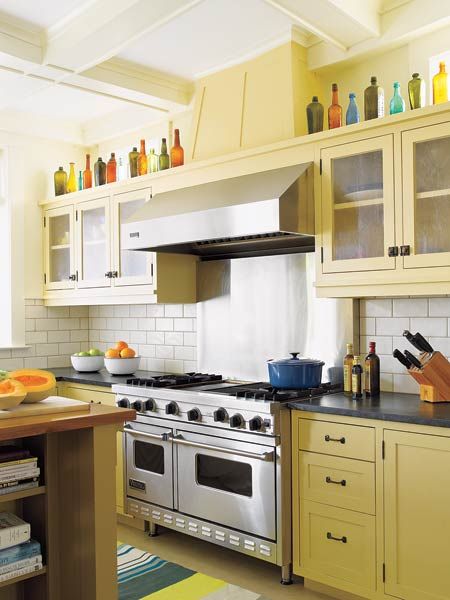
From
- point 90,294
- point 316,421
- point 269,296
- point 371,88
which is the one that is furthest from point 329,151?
point 90,294

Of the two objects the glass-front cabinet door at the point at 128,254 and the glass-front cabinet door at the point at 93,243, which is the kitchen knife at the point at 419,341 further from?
the glass-front cabinet door at the point at 93,243

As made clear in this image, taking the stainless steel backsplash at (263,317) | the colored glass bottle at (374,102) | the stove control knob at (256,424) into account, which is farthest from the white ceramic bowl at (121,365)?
the colored glass bottle at (374,102)

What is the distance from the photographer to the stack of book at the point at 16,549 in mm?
2369

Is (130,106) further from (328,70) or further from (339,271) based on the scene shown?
(339,271)

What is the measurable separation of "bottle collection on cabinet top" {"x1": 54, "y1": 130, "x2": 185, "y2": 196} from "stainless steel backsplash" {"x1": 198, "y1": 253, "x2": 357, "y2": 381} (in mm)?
800

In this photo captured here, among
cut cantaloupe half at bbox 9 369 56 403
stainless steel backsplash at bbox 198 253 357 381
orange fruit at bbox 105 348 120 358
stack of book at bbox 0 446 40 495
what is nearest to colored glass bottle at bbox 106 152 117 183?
stainless steel backsplash at bbox 198 253 357 381

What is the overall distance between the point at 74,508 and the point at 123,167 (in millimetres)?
3316

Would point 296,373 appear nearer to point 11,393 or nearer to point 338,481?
point 338,481

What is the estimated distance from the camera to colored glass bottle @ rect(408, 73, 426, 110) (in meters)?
3.24

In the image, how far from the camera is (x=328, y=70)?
12.7 ft

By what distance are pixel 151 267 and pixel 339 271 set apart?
1.54 metres

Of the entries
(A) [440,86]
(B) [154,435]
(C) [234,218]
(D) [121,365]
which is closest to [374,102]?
(A) [440,86]

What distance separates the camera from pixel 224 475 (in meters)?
3.57

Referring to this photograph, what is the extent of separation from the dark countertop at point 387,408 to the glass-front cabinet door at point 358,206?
69cm
